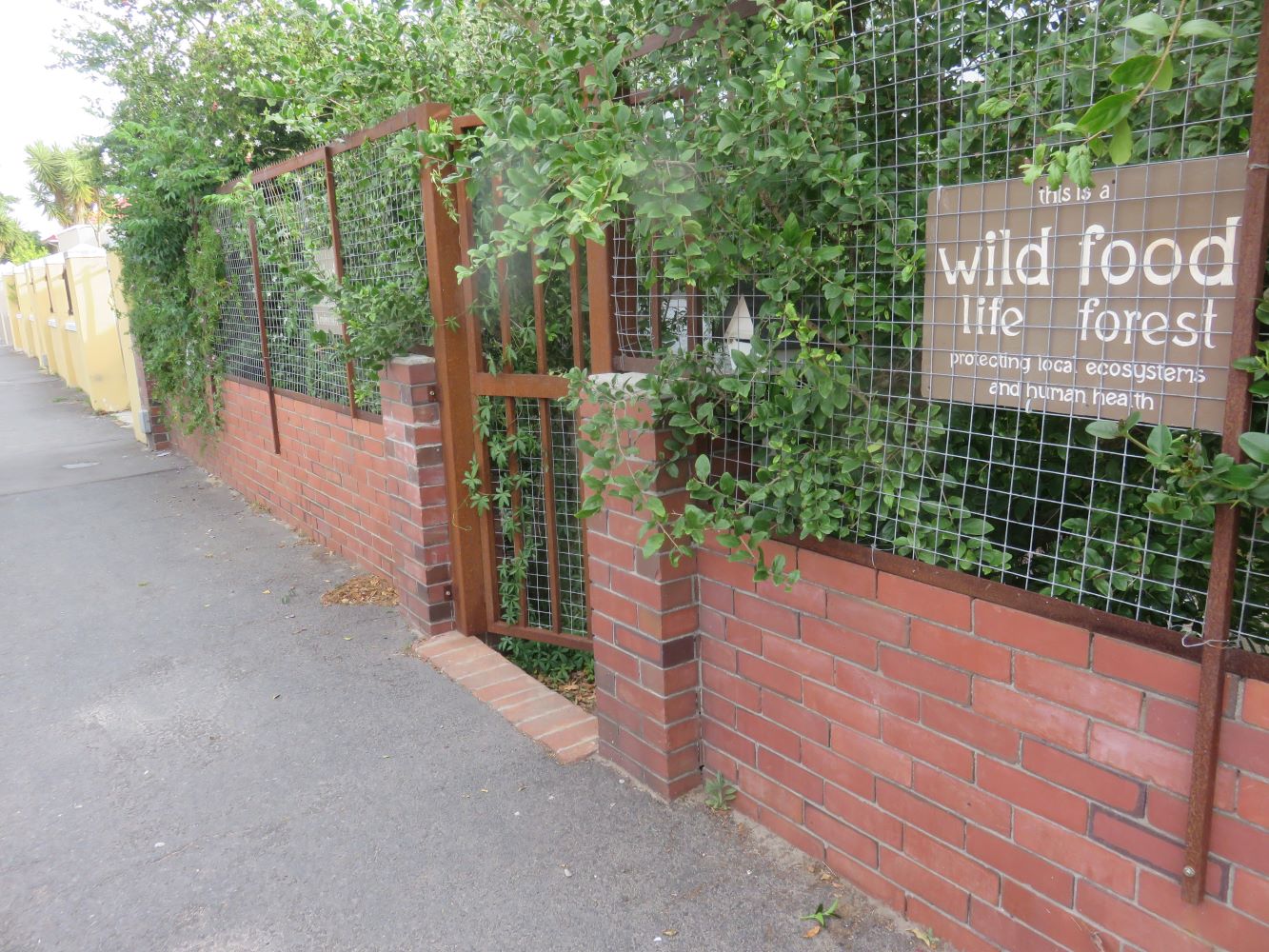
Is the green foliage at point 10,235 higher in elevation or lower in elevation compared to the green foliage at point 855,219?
higher

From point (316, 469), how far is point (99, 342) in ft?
38.3

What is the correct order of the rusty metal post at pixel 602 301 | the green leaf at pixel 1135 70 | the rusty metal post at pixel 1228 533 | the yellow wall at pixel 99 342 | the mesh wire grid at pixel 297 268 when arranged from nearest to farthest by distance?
the green leaf at pixel 1135 70 < the rusty metal post at pixel 1228 533 < the rusty metal post at pixel 602 301 < the mesh wire grid at pixel 297 268 < the yellow wall at pixel 99 342

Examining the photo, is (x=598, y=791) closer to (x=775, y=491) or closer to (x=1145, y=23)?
(x=775, y=491)

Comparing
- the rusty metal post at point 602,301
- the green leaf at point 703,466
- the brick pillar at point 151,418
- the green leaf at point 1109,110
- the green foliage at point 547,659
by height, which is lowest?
the green foliage at point 547,659

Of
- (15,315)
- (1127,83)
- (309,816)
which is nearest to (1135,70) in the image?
(1127,83)

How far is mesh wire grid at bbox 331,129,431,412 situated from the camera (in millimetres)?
4324

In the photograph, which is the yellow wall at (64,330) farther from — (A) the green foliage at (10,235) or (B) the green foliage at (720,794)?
(A) the green foliage at (10,235)

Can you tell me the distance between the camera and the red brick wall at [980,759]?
1.79m

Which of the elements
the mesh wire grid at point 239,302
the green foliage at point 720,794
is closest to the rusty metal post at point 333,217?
the mesh wire grid at point 239,302

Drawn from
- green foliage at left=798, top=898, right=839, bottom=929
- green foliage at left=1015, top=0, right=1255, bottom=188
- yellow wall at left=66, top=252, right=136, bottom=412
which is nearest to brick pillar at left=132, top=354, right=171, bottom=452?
yellow wall at left=66, top=252, right=136, bottom=412

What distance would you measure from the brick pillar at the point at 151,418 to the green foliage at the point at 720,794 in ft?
30.1

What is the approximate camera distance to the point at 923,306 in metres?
2.13

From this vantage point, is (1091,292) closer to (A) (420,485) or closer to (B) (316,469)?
(A) (420,485)

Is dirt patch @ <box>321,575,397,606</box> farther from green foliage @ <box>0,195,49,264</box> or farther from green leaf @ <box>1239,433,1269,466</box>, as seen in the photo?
green foliage @ <box>0,195,49,264</box>
